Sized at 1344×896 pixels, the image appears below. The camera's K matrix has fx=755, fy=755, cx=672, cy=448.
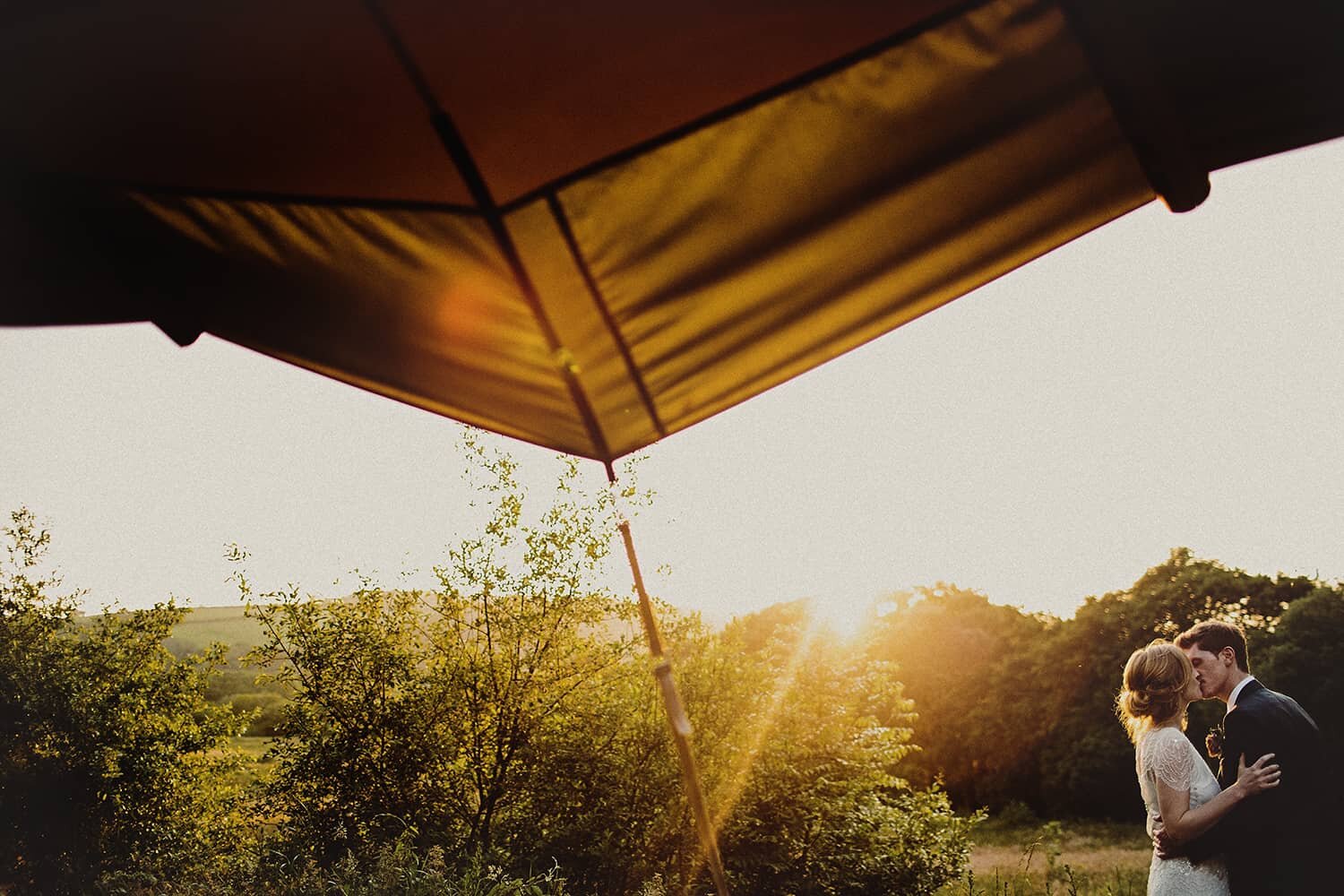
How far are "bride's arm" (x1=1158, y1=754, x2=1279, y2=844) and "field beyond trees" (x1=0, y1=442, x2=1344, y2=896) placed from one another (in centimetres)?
290

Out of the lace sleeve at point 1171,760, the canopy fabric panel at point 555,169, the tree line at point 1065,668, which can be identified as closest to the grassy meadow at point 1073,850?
the tree line at point 1065,668

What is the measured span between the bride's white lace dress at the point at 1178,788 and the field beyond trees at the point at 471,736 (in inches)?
111

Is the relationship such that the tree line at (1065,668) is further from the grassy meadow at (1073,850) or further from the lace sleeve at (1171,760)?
the lace sleeve at (1171,760)

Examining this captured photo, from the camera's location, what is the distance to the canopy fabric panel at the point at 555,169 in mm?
638

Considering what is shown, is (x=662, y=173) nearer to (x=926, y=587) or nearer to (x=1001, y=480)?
(x=1001, y=480)

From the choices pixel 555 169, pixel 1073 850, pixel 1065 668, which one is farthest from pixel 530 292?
pixel 1065 668

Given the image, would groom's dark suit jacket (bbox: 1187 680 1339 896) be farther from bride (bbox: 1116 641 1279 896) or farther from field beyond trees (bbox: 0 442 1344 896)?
field beyond trees (bbox: 0 442 1344 896)

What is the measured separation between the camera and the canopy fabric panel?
2.09ft

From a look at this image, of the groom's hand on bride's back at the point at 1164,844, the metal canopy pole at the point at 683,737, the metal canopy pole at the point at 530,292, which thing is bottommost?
the groom's hand on bride's back at the point at 1164,844

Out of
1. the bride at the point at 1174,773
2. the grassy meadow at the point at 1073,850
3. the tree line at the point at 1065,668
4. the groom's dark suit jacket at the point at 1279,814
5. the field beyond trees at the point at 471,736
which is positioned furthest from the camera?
the tree line at the point at 1065,668

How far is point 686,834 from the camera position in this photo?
6.27m

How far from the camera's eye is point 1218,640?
7.64 feet

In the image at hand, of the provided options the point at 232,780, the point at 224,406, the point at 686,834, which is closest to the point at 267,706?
the point at 232,780

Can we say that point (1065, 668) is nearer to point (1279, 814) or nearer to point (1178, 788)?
point (1178, 788)
